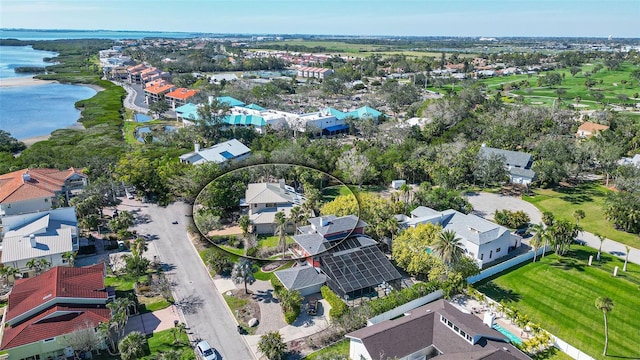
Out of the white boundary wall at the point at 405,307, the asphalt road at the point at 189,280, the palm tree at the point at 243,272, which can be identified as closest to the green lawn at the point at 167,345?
the asphalt road at the point at 189,280

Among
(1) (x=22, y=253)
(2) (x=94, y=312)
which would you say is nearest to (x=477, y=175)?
(2) (x=94, y=312)

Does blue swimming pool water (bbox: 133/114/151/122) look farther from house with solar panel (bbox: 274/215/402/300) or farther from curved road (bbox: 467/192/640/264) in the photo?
house with solar panel (bbox: 274/215/402/300)

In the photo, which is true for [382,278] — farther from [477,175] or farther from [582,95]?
[582,95]

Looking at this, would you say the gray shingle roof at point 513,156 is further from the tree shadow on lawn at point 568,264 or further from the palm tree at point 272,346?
the palm tree at point 272,346

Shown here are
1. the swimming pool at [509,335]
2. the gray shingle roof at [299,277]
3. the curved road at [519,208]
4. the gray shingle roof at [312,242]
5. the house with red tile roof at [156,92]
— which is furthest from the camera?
the house with red tile roof at [156,92]

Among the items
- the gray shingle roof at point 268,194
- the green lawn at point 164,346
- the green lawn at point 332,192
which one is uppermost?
the green lawn at point 332,192
